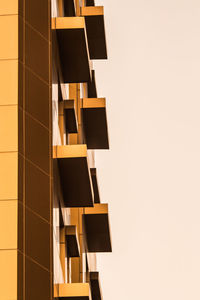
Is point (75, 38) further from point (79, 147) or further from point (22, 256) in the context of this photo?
point (22, 256)

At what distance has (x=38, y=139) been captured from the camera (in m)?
19.8

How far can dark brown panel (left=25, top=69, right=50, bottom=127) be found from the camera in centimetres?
1991

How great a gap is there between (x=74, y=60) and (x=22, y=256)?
8352 millimetres

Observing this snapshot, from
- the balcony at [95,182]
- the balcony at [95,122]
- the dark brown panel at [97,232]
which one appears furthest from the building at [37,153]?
the balcony at [95,182]

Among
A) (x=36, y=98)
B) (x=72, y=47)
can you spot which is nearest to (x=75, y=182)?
(x=72, y=47)

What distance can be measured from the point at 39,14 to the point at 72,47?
9.97ft

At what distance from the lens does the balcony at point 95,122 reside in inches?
1187

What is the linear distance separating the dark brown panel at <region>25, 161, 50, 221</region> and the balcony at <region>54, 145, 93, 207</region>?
7.60 ft
